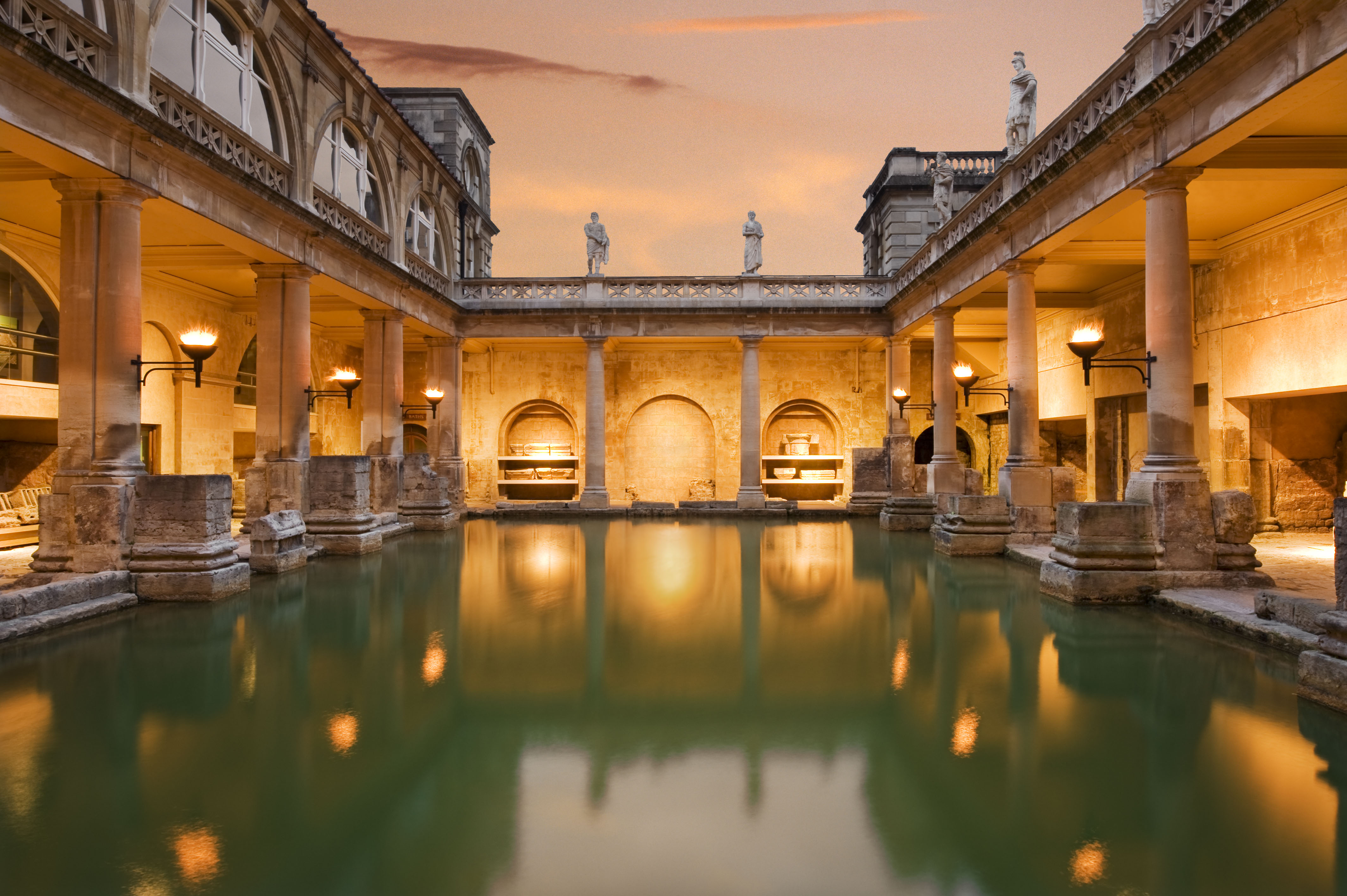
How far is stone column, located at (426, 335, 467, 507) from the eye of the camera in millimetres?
20594

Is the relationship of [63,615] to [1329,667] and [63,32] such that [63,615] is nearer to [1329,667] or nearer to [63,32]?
[63,32]

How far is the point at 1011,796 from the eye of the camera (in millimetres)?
3510

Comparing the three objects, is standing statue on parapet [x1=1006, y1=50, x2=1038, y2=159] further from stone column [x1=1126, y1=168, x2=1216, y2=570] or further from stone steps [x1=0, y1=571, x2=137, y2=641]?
stone steps [x1=0, y1=571, x2=137, y2=641]

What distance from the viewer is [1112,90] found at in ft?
29.9

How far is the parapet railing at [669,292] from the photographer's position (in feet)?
70.9

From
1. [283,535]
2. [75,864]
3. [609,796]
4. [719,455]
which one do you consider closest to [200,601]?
[283,535]

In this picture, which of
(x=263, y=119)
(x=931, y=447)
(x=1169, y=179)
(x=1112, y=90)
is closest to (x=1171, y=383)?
(x=1169, y=179)

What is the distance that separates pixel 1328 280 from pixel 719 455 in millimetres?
17046

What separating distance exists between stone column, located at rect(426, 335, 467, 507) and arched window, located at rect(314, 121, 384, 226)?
186 inches

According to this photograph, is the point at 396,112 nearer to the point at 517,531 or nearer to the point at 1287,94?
the point at 517,531

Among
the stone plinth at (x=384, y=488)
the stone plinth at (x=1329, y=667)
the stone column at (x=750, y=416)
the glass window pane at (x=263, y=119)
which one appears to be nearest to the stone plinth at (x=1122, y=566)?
the stone plinth at (x=1329, y=667)

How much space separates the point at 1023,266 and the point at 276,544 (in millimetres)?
12565

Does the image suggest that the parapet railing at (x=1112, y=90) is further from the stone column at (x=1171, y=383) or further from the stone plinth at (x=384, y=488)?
the stone plinth at (x=384, y=488)

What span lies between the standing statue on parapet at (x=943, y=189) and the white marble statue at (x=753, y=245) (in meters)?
5.01
